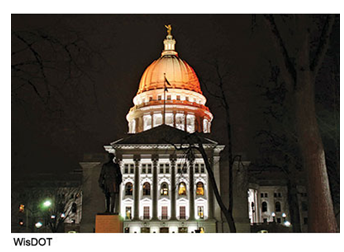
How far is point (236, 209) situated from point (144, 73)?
41830 millimetres

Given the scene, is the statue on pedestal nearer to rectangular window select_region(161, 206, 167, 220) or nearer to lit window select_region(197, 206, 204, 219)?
lit window select_region(197, 206, 204, 219)

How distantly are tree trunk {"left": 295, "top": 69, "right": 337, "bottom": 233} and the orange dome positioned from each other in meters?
79.0

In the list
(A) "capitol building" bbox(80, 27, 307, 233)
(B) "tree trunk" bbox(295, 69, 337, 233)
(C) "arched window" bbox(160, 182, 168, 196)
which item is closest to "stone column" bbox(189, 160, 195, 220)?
(A) "capitol building" bbox(80, 27, 307, 233)

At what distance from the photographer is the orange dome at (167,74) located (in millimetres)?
93875

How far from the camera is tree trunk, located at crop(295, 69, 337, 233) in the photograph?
13.1 meters

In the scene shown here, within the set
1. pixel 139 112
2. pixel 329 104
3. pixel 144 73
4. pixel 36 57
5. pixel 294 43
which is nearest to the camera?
pixel 36 57

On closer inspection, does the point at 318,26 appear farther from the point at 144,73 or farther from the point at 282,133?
the point at 144,73

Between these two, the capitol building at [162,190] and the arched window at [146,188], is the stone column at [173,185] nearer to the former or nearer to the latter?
the capitol building at [162,190]

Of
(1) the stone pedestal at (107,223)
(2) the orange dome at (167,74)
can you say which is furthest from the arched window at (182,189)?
(1) the stone pedestal at (107,223)

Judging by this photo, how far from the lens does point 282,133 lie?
27984 millimetres

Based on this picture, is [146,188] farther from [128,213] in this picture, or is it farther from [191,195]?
[191,195]

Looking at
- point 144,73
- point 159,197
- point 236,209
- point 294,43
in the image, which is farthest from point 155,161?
point 294,43

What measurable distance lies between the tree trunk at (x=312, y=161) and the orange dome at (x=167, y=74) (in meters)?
79.0
